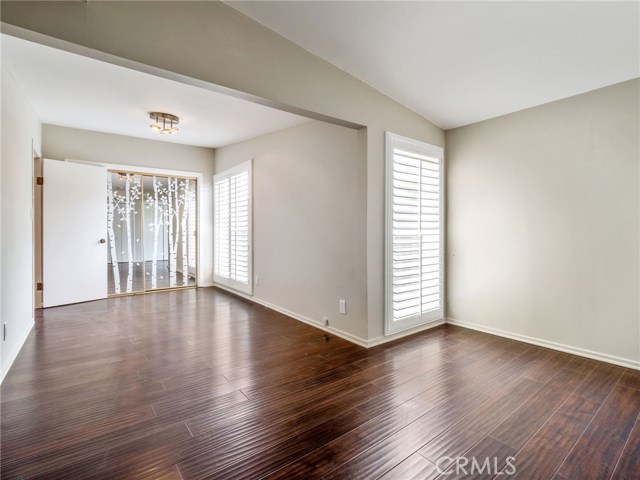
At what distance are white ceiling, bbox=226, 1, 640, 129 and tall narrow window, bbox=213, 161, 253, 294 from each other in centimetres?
280

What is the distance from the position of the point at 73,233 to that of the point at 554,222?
19.5 feet

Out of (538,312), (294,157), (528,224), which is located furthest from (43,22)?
(538,312)

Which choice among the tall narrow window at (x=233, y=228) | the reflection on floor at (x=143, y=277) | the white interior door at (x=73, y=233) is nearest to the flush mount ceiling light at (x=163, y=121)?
the tall narrow window at (x=233, y=228)

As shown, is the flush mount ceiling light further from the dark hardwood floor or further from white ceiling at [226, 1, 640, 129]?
the dark hardwood floor

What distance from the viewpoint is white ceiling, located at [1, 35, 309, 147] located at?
2715 mm

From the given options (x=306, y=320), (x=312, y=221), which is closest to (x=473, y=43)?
(x=312, y=221)

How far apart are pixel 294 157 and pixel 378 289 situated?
6.64 ft

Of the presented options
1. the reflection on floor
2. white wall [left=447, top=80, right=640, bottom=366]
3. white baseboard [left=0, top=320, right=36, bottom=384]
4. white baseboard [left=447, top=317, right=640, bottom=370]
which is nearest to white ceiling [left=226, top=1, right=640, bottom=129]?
white wall [left=447, top=80, right=640, bottom=366]

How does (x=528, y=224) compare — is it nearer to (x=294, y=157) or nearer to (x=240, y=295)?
(x=294, y=157)

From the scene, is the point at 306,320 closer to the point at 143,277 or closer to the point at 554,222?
A: the point at 554,222

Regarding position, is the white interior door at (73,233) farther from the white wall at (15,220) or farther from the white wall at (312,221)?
the white wall at (312,221)

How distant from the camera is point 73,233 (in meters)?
4.61

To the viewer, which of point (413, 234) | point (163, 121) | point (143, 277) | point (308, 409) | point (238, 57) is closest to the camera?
point (308, 409)

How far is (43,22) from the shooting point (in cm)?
159
